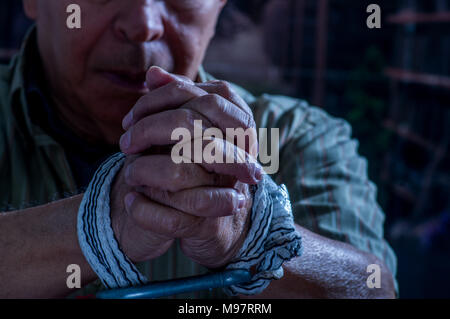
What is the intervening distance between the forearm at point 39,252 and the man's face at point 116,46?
0.25m

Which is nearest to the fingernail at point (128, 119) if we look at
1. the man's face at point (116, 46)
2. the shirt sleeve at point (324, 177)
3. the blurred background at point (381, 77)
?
the man's face at point (116, 46)

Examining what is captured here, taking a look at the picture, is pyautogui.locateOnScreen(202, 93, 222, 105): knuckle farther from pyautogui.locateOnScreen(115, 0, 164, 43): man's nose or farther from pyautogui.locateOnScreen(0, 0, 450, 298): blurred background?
pyautogui.locateOnScreen(0, 0, 450, 298): blurred background

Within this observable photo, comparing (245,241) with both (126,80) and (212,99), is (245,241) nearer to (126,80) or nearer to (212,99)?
(212,99)

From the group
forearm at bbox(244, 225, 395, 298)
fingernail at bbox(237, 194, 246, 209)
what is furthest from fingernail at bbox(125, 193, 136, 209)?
forearm at bbox(244, 225, 395, 298)

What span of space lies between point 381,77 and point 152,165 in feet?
8.03

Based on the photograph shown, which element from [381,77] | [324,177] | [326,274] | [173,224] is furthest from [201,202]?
[381,77]

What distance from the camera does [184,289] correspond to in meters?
0.45

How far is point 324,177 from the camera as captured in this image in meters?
0.87

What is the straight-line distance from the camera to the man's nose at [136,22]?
0.67 m

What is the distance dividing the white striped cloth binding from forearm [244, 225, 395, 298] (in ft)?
0.29

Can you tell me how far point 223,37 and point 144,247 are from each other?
154 cm

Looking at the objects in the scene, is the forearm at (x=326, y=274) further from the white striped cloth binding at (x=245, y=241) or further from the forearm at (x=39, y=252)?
the forearm at (x=39, y=252)
